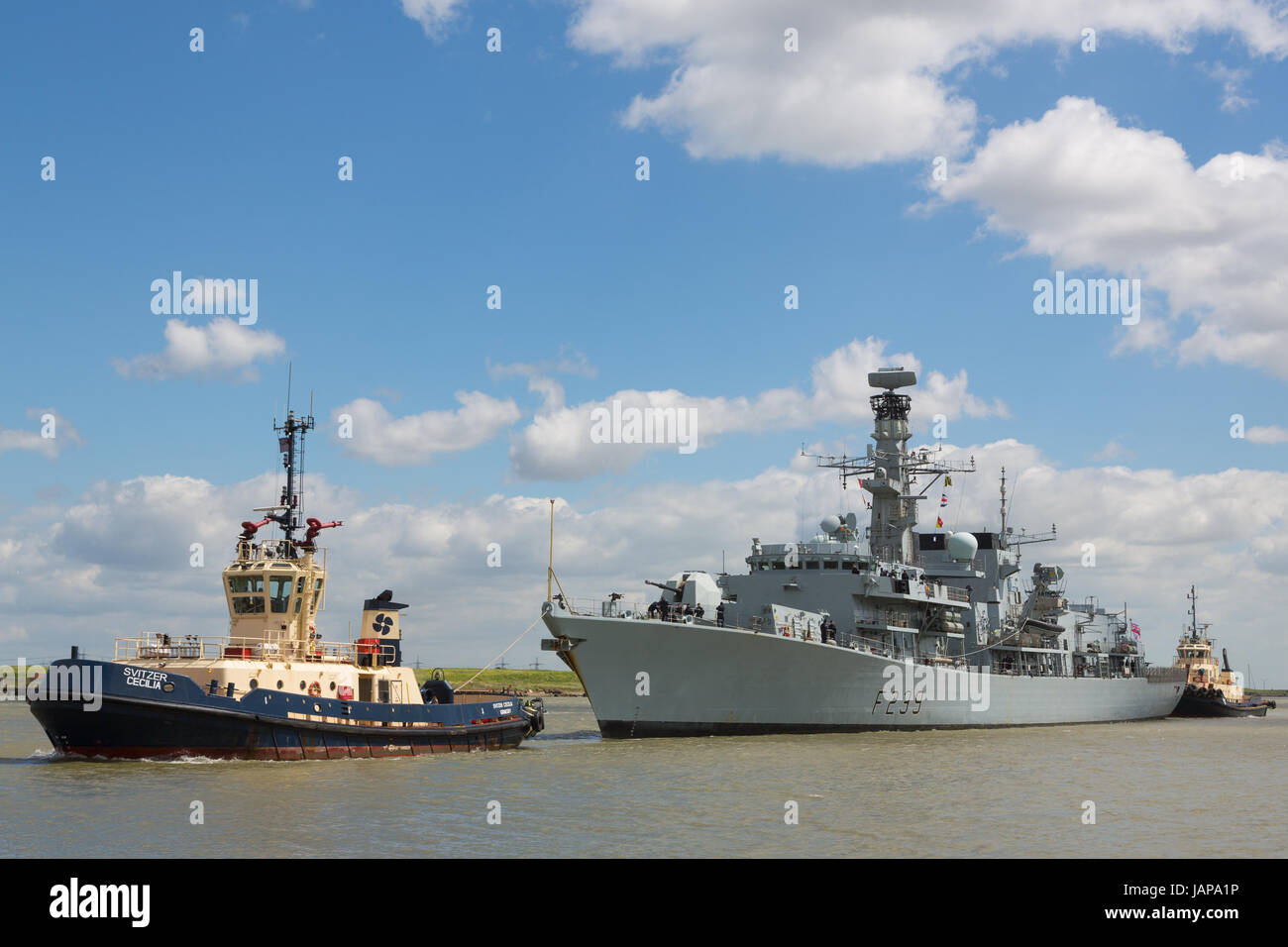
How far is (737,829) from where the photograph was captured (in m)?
20.8

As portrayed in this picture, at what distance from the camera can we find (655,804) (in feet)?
77.2

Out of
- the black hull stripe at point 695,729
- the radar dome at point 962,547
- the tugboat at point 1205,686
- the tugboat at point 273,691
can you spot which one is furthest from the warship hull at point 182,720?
the tugboat at point 1205,686

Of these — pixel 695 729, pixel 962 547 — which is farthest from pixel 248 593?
pixel 962 547

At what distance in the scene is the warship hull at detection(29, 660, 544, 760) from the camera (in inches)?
1109

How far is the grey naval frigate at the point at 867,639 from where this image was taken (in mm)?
38000

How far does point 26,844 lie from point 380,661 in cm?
1700

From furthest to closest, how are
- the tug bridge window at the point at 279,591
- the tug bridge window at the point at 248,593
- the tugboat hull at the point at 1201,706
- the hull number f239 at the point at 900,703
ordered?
the tugboat hull at the point at 1201,706
the hull number f239 at the point at 900,703
the tug bridge window at the point at 248,593
the tug bridge window at the point at 279,591

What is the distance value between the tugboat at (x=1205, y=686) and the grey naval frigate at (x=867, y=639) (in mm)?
13339

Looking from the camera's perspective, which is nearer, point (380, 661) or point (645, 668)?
point (380, 661)

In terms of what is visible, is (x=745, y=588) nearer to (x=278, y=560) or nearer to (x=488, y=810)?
(x=278, y=560)

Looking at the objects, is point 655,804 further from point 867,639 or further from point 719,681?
point 867,639

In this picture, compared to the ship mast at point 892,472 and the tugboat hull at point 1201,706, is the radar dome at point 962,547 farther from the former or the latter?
the tugboat hull at point 1201,706

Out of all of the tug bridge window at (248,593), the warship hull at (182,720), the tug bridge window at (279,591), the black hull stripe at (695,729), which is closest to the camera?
the warship hull at (182,720)
